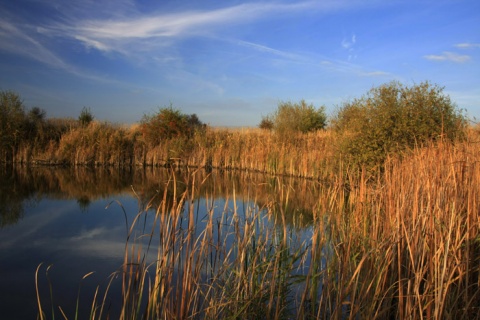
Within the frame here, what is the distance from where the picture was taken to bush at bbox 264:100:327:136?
2692 cm

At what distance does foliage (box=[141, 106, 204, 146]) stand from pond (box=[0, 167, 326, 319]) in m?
6.50

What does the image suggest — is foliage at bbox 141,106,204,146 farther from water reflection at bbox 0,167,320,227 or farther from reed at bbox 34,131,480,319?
reed at bbox 34,131,480,319

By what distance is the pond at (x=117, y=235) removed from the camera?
112 inches

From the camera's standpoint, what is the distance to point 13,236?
727 cm

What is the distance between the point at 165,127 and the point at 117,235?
15199mm

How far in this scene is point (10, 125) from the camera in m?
18.0

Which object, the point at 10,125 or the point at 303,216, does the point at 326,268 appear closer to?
the point at 303,216

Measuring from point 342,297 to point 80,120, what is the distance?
945 inches

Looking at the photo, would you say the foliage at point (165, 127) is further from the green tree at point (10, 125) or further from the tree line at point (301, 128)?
the green tree at point (10, 125)

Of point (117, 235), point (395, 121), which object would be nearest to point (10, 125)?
point (117, 235)

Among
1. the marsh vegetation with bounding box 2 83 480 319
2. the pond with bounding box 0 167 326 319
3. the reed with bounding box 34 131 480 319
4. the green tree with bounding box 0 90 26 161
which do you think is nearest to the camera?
the reed with bounding box 34 131 480 319

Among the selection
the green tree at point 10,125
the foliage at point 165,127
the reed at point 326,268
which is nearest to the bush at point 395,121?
the reed at point 326,268

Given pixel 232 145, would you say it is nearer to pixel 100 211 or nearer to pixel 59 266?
pixel 100 211

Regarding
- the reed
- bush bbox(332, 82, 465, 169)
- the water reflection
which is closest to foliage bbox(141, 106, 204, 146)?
the water reflection
